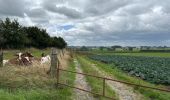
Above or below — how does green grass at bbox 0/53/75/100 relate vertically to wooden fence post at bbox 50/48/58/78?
below

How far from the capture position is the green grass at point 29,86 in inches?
465

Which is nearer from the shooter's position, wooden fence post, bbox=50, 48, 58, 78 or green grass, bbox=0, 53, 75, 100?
green grass, bbox=0, 53, 75, 100

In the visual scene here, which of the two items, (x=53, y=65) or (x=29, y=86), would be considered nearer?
(x=29, y=86)

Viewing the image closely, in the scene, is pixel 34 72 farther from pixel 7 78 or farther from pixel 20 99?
pixel 20 99

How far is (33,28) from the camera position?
8969 cm

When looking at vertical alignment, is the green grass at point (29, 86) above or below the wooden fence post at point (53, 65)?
below

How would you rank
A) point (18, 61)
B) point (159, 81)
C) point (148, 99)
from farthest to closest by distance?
point (159, 81), point (18, 61), point (148, 99)

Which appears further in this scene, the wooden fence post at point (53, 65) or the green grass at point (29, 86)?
the wooden fence post at point (53, 65)

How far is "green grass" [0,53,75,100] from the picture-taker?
11806 millimetres

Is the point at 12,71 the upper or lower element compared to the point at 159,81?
upper

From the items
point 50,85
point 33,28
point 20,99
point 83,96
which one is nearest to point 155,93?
point 83,96

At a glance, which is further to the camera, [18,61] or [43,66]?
[18,61]

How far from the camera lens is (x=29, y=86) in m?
13.1

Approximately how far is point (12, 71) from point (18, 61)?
153 inches
